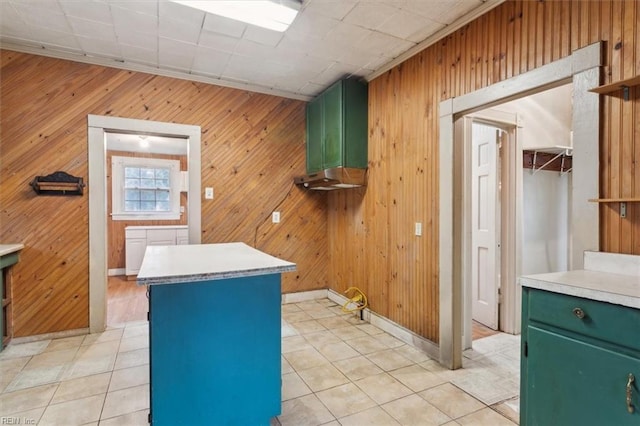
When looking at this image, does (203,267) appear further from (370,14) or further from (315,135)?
(315,135)

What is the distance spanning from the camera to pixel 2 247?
9.09 feet

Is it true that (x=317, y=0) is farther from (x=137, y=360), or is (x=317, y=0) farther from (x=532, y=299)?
Answer: (x=137, y=360)

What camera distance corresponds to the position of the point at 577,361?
1.32 m

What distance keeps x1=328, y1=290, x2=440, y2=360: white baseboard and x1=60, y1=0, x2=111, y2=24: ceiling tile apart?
3.64 metres

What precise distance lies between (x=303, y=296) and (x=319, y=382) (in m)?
2.02

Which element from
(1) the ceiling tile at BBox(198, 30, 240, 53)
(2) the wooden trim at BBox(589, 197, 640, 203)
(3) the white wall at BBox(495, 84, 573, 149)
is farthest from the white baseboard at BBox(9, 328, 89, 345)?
(3) the white wall at BBox(495, 84, 573, 149)

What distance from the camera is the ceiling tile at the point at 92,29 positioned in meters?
2.57

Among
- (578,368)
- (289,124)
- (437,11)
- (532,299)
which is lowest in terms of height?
(578,368)

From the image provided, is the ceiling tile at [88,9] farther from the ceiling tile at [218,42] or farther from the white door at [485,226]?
the white door at [485,226]

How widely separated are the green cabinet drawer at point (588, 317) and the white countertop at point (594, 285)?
3 cm

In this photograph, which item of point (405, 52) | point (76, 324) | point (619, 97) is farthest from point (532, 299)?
point (76, 324)

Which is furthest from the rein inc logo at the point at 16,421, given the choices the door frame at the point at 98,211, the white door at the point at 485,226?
the white door at the point at 485,226

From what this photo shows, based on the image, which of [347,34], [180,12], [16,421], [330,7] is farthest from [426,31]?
[16,421]

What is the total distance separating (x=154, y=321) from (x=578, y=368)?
1.89m
